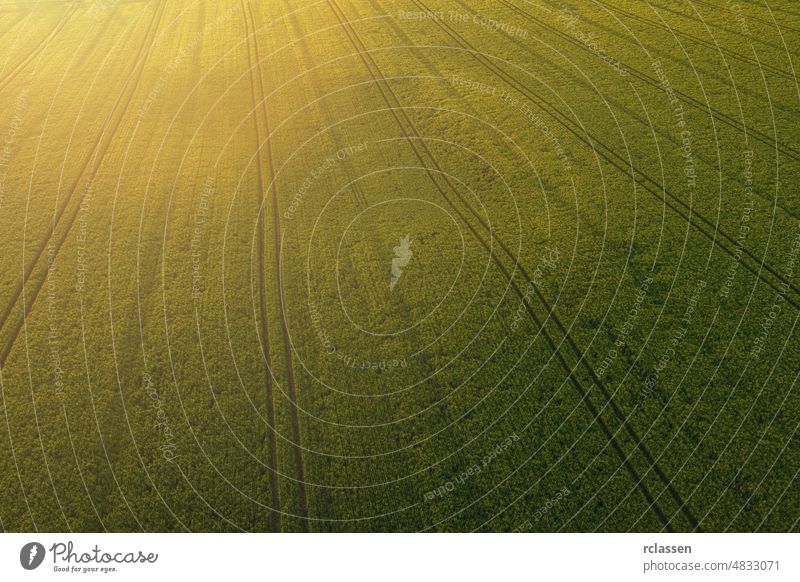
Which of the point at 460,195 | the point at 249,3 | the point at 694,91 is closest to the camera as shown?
the point at 460,195

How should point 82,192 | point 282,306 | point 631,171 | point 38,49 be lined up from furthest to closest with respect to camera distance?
point 38,49 < point 82,192 < point 631,171 < point 282,306

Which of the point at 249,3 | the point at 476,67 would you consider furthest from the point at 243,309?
the point at 249,3

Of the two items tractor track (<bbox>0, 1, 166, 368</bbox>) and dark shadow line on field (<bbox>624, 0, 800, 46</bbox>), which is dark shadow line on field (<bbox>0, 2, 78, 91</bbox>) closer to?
tractor track (<bbox>0, 1, 166, 368</bbox>)

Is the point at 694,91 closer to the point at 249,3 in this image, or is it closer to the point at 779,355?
the point at 779,355

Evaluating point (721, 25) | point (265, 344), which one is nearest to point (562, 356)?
point (265, 344)

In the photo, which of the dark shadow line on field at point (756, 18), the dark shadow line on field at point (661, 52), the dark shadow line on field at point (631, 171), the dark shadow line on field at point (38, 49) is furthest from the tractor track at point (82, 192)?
the dark shadow line on field at point (756, 18)

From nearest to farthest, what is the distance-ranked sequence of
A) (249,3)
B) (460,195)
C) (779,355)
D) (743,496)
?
(743,496)
(779,355)
(460,195)
(249,3)

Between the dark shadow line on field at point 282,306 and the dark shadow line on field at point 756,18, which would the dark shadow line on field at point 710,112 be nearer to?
the dark shadow line on field at point 756,18

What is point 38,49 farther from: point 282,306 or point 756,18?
point 756,18
